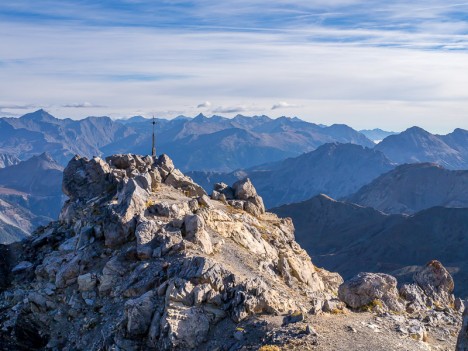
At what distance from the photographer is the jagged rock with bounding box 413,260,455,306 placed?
50000 mm

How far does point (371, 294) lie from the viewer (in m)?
38.7

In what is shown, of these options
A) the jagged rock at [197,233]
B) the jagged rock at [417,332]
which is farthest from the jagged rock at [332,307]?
the jagged rock at [197,233]

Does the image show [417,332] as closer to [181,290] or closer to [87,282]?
[181,290]

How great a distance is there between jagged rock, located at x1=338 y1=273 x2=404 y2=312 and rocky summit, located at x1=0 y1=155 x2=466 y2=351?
0.09m

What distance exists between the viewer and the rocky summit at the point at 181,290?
30.6 meters

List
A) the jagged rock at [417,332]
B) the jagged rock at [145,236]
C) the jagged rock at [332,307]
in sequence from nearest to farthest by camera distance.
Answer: the jagged rock at [417,332] → the jagged rock at [332,307] → the jagged rock at [145,236]

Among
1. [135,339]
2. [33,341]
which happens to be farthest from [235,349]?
[33,341]

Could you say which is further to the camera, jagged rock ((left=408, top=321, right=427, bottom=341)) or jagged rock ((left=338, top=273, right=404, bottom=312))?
jagged rock ((left=338, top=273, right=404, bottom=312))

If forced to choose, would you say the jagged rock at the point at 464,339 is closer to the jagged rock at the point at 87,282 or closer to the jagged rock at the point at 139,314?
the jagged rock at the point at 139,314

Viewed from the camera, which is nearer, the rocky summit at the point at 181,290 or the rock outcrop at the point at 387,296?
the rocky summit at the point at 181,290

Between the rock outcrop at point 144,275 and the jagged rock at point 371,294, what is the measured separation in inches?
91.9

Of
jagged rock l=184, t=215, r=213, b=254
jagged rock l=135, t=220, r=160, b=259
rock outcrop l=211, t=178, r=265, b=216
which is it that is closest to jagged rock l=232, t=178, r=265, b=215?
rock outcrop l=211, t=178, r=265, b=216

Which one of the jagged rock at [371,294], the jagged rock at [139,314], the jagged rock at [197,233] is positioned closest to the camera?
the jagged rock at [139,314]

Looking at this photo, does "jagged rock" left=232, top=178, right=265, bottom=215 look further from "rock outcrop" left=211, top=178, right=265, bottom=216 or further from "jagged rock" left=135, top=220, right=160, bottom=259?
"jagged rock" left=135, top=220, right=160, bottom=259
